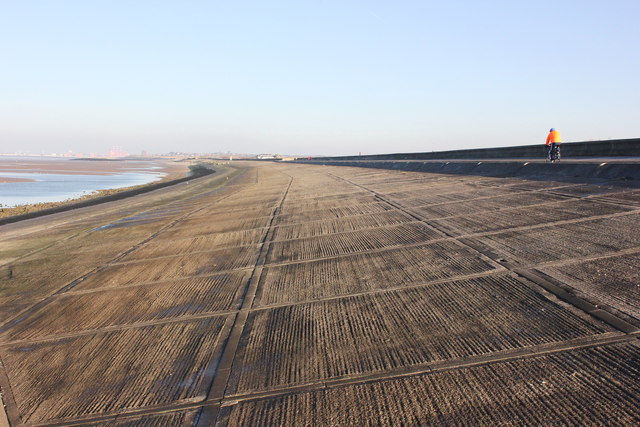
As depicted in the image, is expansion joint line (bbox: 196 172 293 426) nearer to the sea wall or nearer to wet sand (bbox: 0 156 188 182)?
the sea wall

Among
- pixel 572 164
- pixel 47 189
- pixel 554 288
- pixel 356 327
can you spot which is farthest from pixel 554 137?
pixel 47 189

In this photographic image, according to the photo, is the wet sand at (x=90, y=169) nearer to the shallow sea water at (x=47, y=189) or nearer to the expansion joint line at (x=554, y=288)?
the shallow sea water at (x=47, y=189)

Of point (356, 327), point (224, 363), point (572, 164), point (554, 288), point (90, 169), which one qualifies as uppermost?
point (572, 164)

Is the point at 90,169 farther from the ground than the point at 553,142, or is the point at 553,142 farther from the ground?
the point at 553,142

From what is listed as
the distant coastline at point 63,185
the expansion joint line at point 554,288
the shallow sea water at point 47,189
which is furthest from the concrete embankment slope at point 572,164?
the shallow sea water at point 47,189

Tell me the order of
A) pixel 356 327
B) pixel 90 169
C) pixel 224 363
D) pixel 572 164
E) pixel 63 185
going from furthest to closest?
pixel 90 169
pixel 63 185
pixel 572 164
pixel 356 327
pixel 224 363

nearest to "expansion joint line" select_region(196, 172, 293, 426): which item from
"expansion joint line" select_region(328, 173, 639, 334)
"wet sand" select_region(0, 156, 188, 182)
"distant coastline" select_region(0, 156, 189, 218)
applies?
"expansion joint line" select_region(328, 173, 639, 334)

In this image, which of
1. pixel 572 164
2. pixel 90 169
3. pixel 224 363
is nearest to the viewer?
pixel 224 363

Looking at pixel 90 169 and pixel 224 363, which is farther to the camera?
pixel 90 169

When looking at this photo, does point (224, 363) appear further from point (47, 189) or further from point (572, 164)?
point (47, 189)
